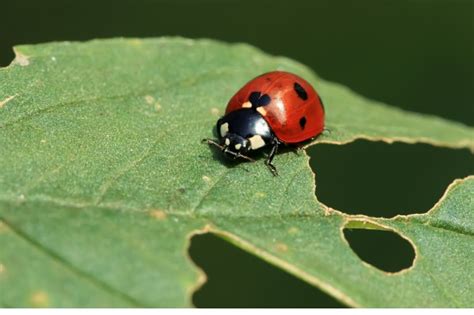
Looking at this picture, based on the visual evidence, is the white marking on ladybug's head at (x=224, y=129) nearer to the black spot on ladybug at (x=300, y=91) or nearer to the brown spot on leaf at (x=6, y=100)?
the black spot on ladybug at (x=300, y=91)

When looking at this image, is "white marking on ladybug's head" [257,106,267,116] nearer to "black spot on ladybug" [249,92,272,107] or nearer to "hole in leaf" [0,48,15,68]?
"black spot on ladybug" [249,92,272,107]

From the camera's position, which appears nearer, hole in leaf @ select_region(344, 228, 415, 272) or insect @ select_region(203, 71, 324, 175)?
insect @ select_region(203, 71, 324, 175)

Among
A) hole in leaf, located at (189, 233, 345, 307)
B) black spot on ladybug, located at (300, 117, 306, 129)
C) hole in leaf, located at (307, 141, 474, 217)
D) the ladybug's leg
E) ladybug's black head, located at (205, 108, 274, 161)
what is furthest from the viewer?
hole in leaf, located at (307, 141, 474, 217)

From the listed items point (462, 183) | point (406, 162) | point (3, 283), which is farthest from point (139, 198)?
point (406, 162)

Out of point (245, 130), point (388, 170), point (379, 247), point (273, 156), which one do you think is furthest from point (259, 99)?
point (388, 170)

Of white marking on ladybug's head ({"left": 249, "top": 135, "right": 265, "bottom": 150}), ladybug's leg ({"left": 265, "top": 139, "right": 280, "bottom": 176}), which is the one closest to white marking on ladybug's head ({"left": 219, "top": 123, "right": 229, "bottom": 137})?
white marking on ladybug's head ({"left": 249, "top": 135, "right": 265, "bottom": 150})

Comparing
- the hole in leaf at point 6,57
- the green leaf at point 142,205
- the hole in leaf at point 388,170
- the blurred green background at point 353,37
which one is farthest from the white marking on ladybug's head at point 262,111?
the hole in leaf at point 6,57
